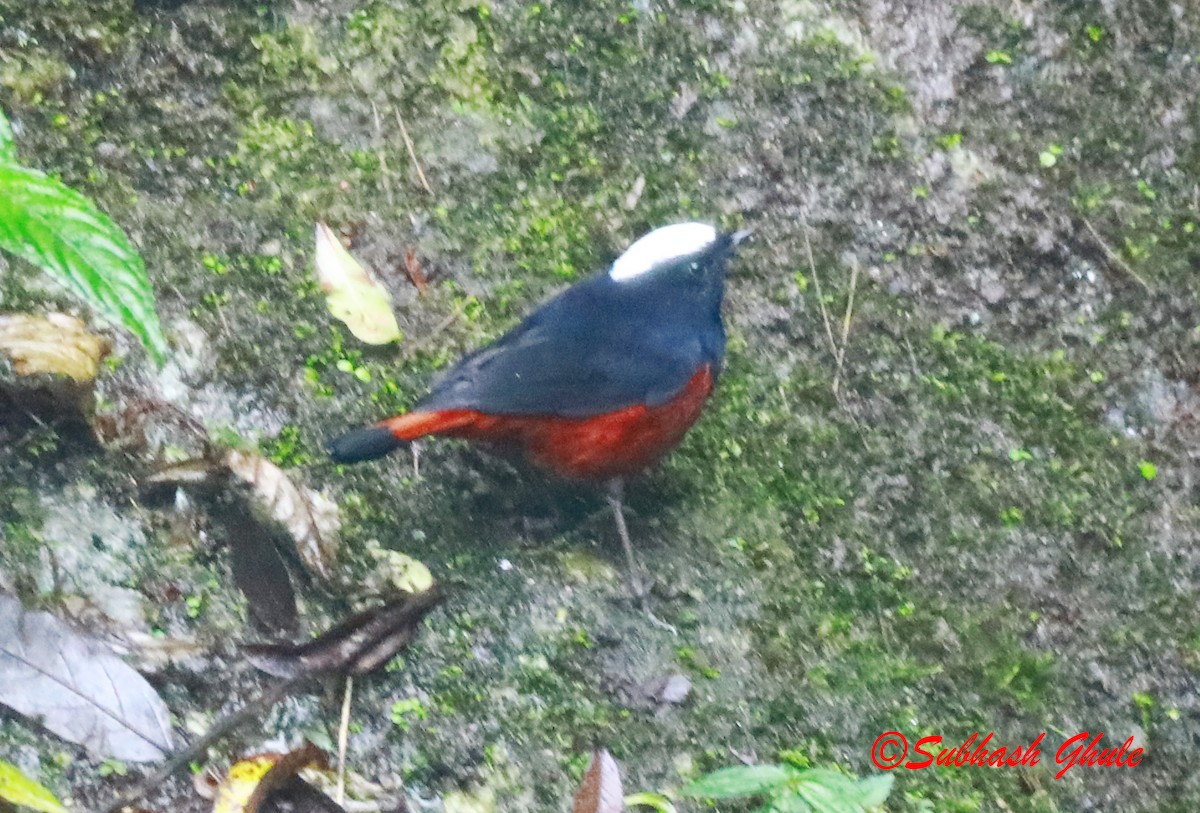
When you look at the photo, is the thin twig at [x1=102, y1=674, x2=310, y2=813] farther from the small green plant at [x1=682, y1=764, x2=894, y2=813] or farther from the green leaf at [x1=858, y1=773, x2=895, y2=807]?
the green leaf at [x1=858, y1=773, x2=895, y2=807]

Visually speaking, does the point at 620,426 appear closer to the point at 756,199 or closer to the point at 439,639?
the point at 439,639

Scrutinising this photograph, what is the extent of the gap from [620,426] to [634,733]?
0.74m

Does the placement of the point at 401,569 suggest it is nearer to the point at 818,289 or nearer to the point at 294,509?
the point at 294,509

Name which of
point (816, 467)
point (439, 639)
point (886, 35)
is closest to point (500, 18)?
point (886, 35)

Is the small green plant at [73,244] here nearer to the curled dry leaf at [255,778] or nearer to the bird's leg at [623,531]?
the curled dry leaf at [255,778]

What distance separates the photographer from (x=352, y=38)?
323 cm

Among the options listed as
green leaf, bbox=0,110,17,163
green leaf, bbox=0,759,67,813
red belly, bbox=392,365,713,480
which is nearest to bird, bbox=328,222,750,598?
red belly, bbox=392,365,713,480

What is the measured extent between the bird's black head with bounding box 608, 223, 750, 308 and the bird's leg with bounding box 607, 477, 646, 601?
543mm

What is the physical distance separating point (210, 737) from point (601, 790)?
746mm

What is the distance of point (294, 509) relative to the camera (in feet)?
7.74

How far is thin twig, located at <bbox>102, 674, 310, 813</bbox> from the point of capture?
6.23 feet

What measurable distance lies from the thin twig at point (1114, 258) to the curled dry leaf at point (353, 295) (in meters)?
2.06

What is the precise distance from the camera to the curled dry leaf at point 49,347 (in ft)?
7.61
